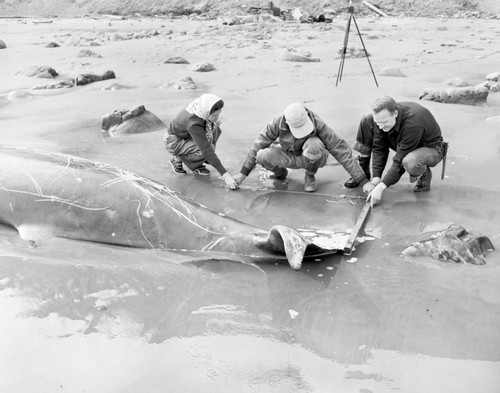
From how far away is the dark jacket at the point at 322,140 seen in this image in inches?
203

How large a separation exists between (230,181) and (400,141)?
1.53 metres

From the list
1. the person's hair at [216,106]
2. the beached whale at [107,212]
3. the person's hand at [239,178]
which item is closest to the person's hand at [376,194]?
the beached whale at [107,212]

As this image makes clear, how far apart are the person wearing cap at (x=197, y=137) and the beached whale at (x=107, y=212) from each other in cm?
92

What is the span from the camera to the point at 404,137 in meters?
4.99

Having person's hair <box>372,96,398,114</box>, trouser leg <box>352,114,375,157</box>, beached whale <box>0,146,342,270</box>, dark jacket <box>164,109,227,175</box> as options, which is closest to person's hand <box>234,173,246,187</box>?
dark jacket <box>164,109,227,175</box>

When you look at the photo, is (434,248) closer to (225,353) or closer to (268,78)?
(225,353)

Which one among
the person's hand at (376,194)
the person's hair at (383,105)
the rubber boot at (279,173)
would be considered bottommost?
the rubber boot at (279,173)

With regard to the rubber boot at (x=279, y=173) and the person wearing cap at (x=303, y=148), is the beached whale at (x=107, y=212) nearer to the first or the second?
the person wearing cap at (x=303, y=148)

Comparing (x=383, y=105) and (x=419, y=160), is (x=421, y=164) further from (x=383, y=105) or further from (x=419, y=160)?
(x=383, y=105)

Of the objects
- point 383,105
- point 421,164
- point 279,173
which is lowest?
point 279,173

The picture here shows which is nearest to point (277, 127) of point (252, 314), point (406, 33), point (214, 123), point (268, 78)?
point (214, 123)

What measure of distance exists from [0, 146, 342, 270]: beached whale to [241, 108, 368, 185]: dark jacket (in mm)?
1151

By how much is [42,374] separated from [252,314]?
114cm

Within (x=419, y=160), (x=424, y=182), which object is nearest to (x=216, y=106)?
(x=419, y=160)
